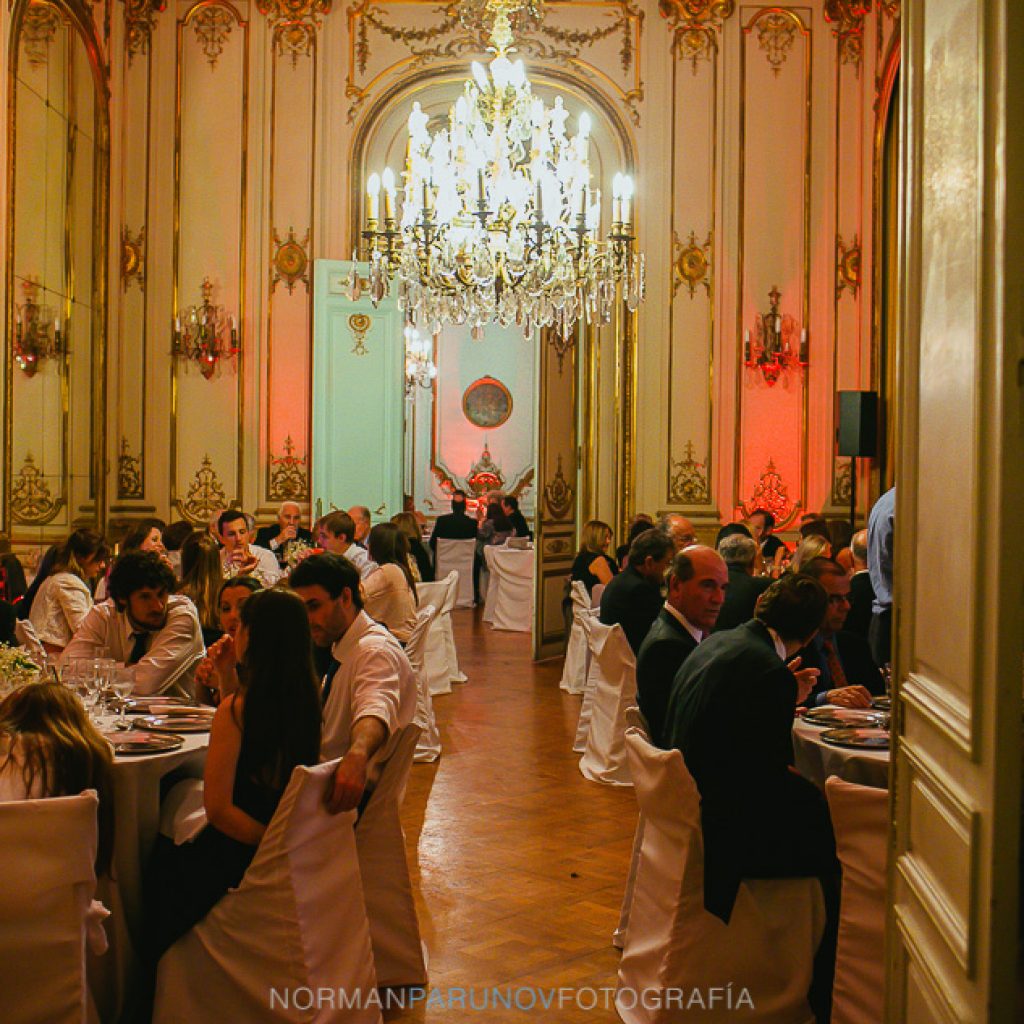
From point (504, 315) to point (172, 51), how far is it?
4419 mm

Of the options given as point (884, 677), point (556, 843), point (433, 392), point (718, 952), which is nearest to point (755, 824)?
point (718, 952)

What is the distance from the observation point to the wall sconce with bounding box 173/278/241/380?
10625mm

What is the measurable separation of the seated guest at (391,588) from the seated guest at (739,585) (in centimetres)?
192

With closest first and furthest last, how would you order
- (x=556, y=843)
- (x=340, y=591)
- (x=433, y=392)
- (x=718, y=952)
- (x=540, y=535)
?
(x=718, y=952) < (x=340, y=591) < (x=556, y=843) < (x=540, y=535) < (x=433, y=392)

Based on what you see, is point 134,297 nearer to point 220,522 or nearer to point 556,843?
point 220,522

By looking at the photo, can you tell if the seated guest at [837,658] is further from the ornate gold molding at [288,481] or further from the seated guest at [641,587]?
the ornate gold molding at [288,481]

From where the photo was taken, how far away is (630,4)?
10.8m

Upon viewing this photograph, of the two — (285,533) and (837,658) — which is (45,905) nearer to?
(837,658)

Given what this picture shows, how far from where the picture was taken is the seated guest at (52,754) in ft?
9.72

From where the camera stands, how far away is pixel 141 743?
3.64 m

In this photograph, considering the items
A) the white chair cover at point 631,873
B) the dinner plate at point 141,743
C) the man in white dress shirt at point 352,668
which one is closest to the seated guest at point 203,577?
the dinner plate at point 141,743

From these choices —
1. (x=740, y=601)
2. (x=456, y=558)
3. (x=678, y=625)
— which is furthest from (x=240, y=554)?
(x=456, y=558)

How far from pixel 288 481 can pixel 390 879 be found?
730 cm

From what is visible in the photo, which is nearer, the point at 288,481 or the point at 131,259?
the point at 131,259
